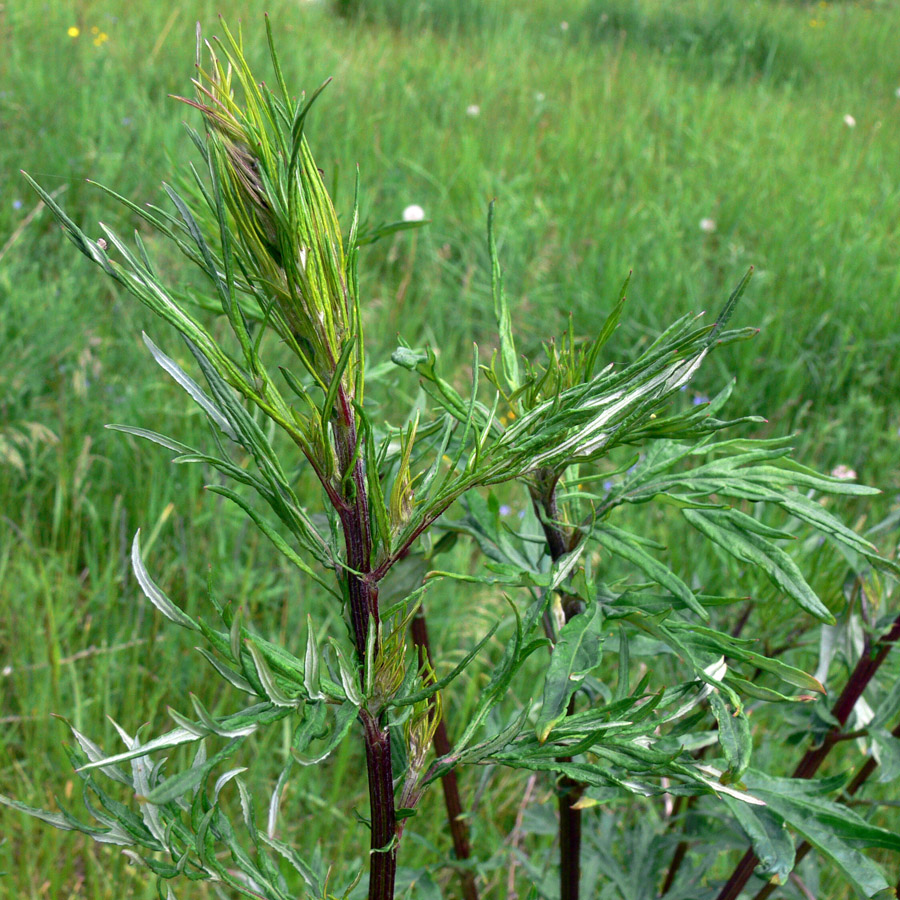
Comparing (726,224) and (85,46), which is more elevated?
(85,46)

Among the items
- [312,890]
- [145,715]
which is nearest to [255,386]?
[312,890]

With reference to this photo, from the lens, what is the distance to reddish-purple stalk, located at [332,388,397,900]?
60 centimetres

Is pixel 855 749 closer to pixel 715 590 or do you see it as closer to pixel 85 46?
pixel 715 590

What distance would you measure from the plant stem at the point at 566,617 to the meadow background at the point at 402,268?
10 centimetres

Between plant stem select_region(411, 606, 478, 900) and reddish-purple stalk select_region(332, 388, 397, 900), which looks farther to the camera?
plant stem select_region(411, 606, 478, 900)

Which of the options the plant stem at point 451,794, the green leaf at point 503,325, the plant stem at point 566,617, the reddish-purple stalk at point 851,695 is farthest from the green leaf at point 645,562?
the reddish-purple stalk at point 851,695

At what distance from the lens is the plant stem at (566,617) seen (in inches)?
28.7

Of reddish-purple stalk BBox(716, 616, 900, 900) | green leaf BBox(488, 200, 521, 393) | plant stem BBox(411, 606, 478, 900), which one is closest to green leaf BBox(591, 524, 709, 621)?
green leaf BBox(488, 200, 521, 393)

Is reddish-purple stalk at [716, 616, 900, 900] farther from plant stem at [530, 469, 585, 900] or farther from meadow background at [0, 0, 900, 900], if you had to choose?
plant stem at [530, 469, 585, 900]

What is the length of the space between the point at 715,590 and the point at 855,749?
403mm

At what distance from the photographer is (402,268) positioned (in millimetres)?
3039

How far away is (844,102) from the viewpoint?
5.07 meters

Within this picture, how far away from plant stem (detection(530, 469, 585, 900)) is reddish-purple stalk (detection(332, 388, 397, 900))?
0.15 metres

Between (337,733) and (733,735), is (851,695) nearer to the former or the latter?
(733,735)
